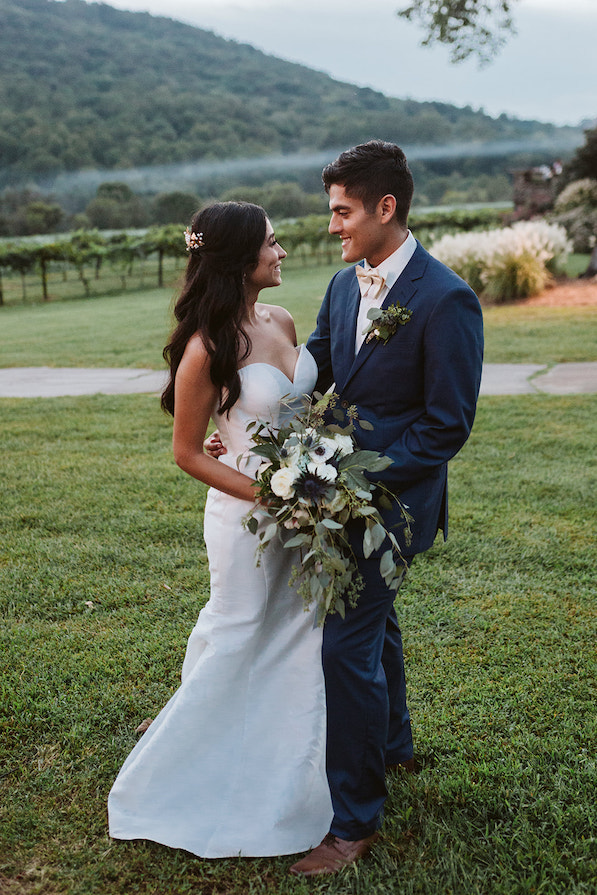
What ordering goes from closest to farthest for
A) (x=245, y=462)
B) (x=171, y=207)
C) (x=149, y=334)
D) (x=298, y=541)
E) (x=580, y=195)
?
(x=298, y=541) → (x=245, y=462) → (x=149, y=334) → (x=580, y=195) → (x=171, y=207)

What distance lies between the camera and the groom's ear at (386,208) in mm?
2365

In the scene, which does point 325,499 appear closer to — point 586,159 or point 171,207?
point 586,159

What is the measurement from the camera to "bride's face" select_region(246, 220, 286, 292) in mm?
2541

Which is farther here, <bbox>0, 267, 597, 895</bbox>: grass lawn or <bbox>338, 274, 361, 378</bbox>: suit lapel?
<bbox>338, 274, 361, 378</bbox>: suit lapel

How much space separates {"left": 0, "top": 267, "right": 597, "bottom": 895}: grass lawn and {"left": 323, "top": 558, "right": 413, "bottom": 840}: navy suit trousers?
149mm

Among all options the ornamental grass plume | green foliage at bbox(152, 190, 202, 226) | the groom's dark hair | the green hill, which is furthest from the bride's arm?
the green hill

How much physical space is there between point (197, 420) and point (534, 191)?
2708 cm

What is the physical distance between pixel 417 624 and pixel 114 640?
1.45 m

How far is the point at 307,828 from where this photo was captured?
248cm

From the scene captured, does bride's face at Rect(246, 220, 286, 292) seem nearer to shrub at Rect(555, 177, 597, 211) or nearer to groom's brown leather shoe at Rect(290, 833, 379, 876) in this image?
→ groom's brown leather shoe at Rect(290, 833, 379, 876)

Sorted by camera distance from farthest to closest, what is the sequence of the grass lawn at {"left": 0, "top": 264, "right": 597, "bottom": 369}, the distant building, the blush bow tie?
the distant building, the grass lawn at {"left": 0, "top": 264, "right": 597, "bottom": 369}, the blush bow tie

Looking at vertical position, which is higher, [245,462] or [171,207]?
[245,462]

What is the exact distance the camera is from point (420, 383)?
2.33 m

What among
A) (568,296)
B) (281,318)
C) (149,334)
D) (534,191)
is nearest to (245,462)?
(281,318)
